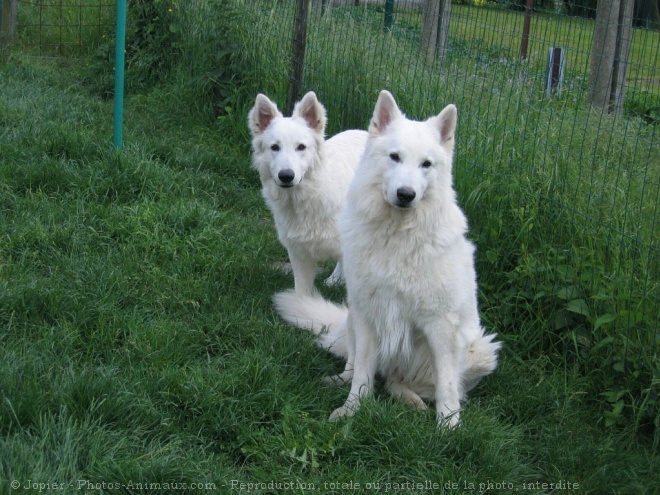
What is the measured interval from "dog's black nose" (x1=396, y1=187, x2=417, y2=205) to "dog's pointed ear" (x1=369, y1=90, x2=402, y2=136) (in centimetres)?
41

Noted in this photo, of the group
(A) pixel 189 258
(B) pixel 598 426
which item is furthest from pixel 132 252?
(B) pixel 598 426

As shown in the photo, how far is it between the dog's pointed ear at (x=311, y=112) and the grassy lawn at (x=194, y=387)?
3.17ft

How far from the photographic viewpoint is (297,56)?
23.0ft

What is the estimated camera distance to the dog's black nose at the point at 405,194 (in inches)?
137

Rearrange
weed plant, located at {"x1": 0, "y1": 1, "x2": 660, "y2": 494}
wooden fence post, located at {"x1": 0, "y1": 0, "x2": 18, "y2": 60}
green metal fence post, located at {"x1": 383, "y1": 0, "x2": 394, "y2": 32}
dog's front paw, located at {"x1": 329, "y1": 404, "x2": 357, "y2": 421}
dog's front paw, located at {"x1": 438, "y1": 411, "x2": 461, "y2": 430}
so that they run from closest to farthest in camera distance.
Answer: weed plant, located at {"x1": 0, "y1": 1, "x2": 660, "y2": 494} → dog's front paw, located at {"x1": 438, "y1": 411, "x2": 461, "y2": 430} → dog's front paw, located at {"x1": 329, "y1": 404, "x2": 357, "y2": 421} → green metal fence post, located at {"x1": 383, "y1": 0, "x2": 394, "y2": 32} → wooden fence post, located at {"x1": 0, "y1": 0, "x2": 18, "y2": 60}

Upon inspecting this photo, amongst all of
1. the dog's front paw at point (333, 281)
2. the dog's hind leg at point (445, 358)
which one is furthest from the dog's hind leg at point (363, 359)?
the dog's front paw at point (333, 281)

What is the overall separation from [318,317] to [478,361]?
3.24 ft

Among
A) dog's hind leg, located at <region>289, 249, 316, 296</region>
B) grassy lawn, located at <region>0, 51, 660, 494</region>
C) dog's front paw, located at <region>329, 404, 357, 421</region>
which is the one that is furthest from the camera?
dog's hind leg, located at <region>289, 249, 316, 296</region>

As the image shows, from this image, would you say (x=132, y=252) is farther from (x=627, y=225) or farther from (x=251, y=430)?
(x=627, y=225)

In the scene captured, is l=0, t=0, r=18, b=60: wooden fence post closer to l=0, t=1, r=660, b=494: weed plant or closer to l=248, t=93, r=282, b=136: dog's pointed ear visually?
l=0, t=1, r=660, b=494: weed plant

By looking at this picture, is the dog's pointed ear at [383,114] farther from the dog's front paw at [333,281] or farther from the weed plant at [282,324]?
the dog's front paw at [333,281]

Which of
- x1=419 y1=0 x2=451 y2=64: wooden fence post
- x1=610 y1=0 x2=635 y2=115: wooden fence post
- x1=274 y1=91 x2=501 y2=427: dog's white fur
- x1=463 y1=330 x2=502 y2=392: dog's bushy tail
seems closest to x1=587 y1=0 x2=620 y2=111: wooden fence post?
x1=610 y1=0 x2=635 y2=115: wooden fence post

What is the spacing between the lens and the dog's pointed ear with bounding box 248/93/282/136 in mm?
4930

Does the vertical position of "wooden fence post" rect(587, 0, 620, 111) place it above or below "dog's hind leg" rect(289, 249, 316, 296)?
above
